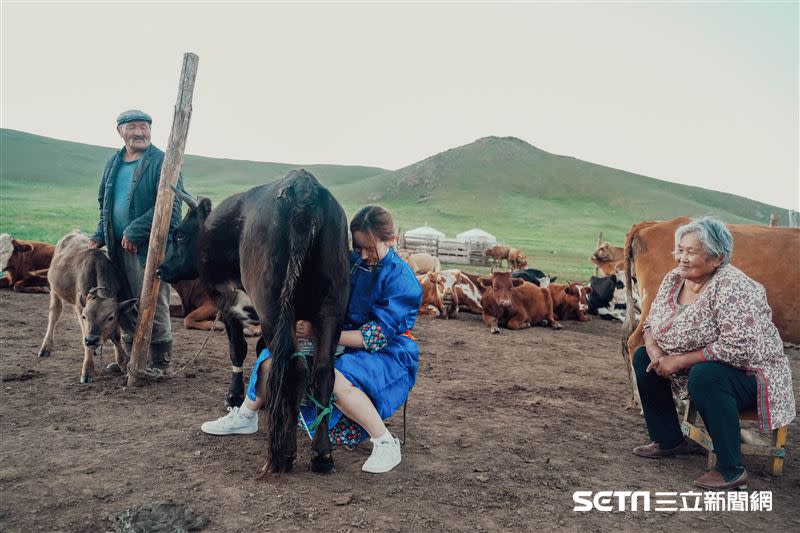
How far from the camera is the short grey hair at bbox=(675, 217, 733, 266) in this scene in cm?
412

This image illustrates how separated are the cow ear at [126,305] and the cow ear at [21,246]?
313 inches

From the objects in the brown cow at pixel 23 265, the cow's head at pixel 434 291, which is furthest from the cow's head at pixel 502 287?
A: the brown cow at pixel 23 265

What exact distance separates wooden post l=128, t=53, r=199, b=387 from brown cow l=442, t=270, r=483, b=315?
8.18 m

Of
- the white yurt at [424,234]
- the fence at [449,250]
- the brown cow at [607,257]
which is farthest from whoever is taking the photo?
the white yurt at [424,234]

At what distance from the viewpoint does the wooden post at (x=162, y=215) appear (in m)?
5.86

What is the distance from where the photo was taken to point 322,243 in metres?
3.81

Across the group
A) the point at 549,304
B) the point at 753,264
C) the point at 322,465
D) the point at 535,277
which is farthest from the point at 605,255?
the point at 322,465

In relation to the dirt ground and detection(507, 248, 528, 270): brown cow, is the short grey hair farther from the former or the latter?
detection(507, 248, 528, 270): brown cow

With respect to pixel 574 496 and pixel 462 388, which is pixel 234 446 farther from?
pixel 462 388

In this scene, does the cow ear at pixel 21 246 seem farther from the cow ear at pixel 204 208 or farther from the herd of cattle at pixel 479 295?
the cow ear at pixel 204 208

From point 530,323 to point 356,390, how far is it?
8.95m

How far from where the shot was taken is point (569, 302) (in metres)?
13.5

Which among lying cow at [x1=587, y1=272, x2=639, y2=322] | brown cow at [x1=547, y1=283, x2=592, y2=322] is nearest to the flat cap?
brown cow at [x1=547, y1=283, x2=592, y2=322]

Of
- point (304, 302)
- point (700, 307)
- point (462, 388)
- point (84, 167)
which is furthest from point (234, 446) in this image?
point (84, 167)
